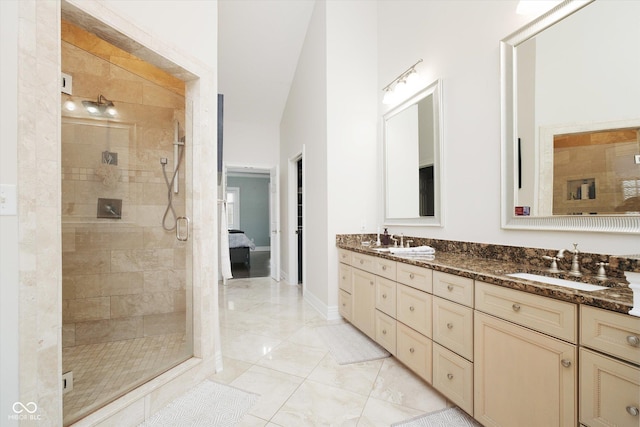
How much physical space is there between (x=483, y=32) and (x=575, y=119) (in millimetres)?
1019

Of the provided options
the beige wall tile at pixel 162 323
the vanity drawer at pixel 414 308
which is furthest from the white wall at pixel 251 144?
the vanity drawer at pixel 414 308

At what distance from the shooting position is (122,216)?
2.59 m

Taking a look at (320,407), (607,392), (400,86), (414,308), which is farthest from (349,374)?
(400,86)

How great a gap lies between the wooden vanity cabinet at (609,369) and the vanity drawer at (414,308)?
2.80 ft

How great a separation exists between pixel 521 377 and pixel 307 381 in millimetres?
1357

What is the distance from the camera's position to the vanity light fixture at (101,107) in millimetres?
2316

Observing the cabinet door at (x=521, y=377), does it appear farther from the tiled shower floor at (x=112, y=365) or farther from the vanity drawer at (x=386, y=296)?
the tiled shower floor at (x=112, y=365)

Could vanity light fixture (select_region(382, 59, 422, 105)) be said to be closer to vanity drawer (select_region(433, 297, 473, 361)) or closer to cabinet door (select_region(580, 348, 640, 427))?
vanity drawer (select_region(433, 297, 473, 361))

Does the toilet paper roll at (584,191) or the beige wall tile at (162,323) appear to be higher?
the toilet paper roll at (584,191)

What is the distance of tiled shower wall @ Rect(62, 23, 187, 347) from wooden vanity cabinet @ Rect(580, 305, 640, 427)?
245 centimetres
